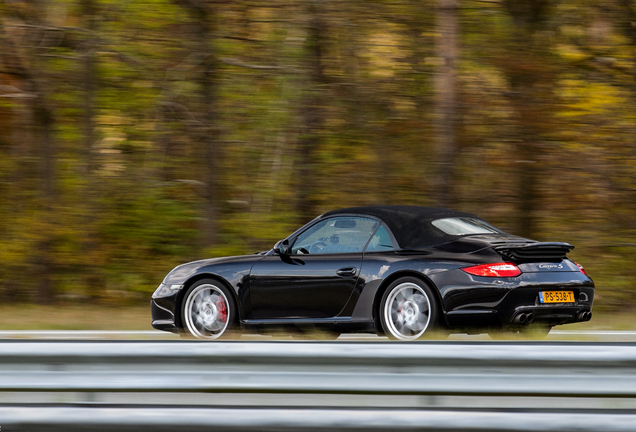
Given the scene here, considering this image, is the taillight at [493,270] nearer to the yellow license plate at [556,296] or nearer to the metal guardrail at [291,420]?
the yellow license plate at [556,296]

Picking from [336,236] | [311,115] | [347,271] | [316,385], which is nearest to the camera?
[316,385]

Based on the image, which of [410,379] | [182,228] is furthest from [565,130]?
[410,379]

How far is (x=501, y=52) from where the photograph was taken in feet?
50.7

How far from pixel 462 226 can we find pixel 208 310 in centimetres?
254

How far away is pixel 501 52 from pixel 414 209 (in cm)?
782

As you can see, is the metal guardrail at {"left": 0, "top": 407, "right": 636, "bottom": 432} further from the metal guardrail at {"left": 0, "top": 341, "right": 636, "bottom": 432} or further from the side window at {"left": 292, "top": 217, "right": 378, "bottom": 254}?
the side window at {"left": 292, "top": 217, "right": 378, "bottom": 254}

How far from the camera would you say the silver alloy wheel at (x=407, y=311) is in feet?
24.8

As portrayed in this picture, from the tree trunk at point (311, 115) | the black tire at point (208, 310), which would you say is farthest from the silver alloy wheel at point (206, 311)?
the tree trunk at point (311, 115)

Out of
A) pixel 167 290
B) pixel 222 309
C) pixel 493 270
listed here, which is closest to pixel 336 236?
pixel 222 309

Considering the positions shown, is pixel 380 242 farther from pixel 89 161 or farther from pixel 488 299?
pixel 89 161

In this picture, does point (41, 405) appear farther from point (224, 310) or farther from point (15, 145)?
point (15, 145)

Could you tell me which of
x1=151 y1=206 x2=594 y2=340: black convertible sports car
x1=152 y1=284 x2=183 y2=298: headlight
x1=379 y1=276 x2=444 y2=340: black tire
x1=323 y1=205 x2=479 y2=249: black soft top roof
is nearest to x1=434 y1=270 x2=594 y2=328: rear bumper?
x1=151 y1=206 x2=594 y2=340: black convertible sports car

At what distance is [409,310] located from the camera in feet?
25.1

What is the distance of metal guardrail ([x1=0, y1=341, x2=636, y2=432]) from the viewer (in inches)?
172
